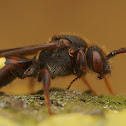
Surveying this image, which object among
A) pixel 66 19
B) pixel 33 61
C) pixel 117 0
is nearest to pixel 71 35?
pixel 33 61

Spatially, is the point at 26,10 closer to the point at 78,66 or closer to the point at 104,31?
the point at 104,31

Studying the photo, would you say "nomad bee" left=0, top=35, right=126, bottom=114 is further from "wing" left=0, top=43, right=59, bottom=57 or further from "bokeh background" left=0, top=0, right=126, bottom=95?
"bokeh background" left=0, top=0, right=126, bottom=95

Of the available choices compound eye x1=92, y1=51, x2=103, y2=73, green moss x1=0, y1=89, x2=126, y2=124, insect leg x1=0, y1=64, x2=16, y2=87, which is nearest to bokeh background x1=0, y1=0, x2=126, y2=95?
insect leg x1=0, y1=64, x2=16, y2=87

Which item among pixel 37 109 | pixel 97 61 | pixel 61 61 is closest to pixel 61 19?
pixel 61 61

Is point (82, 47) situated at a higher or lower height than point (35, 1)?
lower

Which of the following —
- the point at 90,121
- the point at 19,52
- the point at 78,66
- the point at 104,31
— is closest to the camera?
the point at 90,121

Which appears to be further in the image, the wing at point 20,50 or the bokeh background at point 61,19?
the bokeh background at point 61,19

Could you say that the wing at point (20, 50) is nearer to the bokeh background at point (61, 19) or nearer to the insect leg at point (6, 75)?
the insect leg at point (6, 75)

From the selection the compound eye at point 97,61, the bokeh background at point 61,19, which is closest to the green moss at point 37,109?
the compound eye at point 97,61
